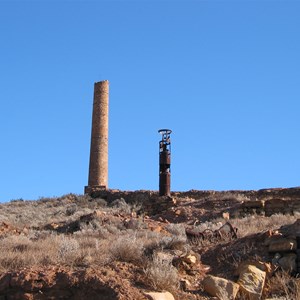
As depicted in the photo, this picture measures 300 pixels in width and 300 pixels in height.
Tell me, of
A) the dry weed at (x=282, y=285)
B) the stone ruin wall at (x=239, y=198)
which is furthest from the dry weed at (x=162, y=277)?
the stone ruin wall at (x=239, y=198)

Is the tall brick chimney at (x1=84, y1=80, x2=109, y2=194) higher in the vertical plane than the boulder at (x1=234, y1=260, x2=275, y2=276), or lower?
higher

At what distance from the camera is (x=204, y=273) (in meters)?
8.85

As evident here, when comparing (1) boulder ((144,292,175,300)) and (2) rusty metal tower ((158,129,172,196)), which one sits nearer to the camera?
(1) boulder ((144,292,175,300))

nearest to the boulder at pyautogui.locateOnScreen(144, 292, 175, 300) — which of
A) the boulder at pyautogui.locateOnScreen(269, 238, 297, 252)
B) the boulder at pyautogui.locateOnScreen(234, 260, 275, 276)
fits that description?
the boulder at pyautogui.locateOnScreen(234, 260, 275, 276)

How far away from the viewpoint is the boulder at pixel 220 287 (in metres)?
7.70

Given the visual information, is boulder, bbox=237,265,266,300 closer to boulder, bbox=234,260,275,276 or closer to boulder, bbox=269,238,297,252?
boulder, bbox=234,260,275,276

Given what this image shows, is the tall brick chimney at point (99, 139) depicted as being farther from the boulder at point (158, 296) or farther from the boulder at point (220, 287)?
the boulder at point (158, 296)

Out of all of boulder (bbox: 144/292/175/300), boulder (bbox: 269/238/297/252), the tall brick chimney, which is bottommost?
boulder (bbox: 144/292/175/300)

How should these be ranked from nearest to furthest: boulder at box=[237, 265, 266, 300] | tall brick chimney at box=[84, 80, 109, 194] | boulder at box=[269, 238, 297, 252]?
1. boulder at box=[237, 265, 266, 300]
2. boulder at box=[269, 238, 297, 252]
3. tall brick chimney at box=[84, 80, 109, 194]

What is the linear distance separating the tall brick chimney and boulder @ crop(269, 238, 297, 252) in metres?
26.8

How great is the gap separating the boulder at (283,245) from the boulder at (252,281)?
0.85 meters

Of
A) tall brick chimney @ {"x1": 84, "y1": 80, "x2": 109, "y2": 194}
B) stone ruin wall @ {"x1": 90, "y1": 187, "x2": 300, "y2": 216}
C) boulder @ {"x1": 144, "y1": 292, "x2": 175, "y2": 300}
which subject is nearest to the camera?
boulder @ {"x1": 144, "y1": 292, "x2": 175, "y2": 300}

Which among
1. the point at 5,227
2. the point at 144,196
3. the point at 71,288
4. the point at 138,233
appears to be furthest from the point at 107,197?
the point at 71,288

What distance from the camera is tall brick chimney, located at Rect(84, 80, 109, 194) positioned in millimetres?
36825
